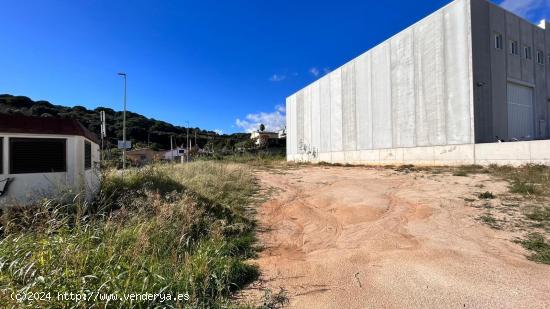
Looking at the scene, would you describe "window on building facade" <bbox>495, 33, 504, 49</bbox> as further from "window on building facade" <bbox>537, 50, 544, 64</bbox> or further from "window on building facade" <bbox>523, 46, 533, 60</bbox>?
"window on building facade" <bbox>537, 50, 544, 64</bbox>

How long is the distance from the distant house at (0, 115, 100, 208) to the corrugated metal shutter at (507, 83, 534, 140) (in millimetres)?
25203

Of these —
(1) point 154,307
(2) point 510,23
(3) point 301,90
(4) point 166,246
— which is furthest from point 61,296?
(3) point 301,90

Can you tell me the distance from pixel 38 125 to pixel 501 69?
26.0 m

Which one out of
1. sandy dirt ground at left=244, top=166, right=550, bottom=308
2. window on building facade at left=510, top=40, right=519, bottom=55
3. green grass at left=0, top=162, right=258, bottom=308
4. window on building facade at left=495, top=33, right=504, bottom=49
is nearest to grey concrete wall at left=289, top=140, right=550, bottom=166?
sandy dirt ground at left=244, top=166, right=550, bottom=308

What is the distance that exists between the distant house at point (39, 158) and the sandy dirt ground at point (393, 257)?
16.6ft

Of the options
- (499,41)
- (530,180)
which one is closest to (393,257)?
(530,180)

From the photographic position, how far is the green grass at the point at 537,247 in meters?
4.66

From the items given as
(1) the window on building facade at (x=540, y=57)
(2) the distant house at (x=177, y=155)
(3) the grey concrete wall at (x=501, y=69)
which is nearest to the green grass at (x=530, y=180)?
(3) the grey concrete wall at (x=501, y=69)

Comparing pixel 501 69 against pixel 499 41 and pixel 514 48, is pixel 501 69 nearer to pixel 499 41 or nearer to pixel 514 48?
pixel 499 41

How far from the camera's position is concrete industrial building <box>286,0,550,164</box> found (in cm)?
1853

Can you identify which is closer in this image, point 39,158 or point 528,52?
point 39,158

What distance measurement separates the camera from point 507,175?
1289cm

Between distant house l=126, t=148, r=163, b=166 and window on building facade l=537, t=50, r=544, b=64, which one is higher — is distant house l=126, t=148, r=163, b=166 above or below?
below

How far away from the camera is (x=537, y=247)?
5.14 meters
